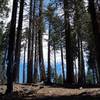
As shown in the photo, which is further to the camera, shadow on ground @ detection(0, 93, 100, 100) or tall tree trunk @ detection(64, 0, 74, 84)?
tall tree trunk @ detection(64, 0, 74, 84)

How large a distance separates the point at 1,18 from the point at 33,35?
7.48 metres

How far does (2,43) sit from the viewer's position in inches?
2060

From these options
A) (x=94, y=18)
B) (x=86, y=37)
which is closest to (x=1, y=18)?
(x=86, y=37)

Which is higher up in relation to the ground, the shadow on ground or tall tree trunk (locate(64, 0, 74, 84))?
tall tree trunk (locate(64, 0, 74, 84))

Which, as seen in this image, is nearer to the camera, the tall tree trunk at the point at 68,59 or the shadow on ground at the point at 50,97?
the shadow on ground at the point at 50,97

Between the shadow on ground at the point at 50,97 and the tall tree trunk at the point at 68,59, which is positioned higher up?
the tall tree trunk at the point at 68,59

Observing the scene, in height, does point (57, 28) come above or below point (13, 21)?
above

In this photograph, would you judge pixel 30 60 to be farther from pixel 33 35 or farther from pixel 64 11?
pixel 64 11

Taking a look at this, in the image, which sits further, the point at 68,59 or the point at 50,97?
the point at 68,59

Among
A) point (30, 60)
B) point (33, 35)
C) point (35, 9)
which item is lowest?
point (30, 60)

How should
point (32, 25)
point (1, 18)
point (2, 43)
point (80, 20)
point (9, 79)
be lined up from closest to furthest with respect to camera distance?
1. point (9, 79)
2. point (80, 20)
3. point (32, 25)
4. point (1, 18)
5. point (2, 43)

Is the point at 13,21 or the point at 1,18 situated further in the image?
the point at 1,18

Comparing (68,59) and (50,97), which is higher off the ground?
(68,59)

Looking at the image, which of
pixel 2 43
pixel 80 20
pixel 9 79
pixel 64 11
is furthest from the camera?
pixel 2 43
